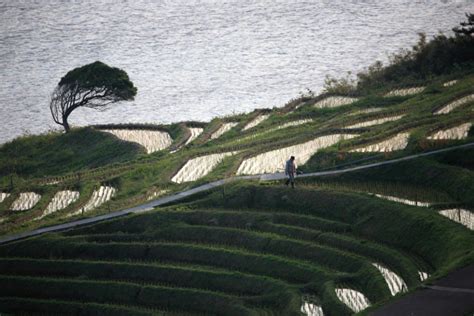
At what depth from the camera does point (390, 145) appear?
38.7m

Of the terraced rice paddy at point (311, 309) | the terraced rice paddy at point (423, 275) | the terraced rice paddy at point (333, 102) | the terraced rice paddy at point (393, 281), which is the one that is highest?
the terraced rice paddy at point (333, 102)

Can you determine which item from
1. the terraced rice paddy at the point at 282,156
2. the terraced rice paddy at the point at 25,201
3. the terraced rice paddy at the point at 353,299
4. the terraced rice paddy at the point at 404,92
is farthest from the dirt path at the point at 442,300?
the terraced rice paddy at the point at 404,92

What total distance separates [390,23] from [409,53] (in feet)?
63.1

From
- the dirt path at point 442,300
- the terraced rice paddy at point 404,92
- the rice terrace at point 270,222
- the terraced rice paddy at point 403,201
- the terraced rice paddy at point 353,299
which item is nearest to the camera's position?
the dirt path at point 442,300

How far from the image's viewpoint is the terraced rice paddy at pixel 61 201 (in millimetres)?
40094

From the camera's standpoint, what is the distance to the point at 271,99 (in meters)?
62.0

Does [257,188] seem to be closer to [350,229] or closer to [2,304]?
[350,229]

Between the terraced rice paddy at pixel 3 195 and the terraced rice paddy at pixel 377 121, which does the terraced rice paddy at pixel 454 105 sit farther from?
the terraced rice paddy at pixel 3 195

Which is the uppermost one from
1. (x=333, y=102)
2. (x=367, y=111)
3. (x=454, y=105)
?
(x=333, y=102)

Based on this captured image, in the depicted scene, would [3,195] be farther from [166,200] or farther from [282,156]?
[282,156]

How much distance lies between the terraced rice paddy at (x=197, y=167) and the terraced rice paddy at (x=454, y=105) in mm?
7685

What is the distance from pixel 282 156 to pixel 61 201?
7792 millimetres

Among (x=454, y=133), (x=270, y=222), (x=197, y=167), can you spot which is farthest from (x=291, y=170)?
(x=197, y=167)

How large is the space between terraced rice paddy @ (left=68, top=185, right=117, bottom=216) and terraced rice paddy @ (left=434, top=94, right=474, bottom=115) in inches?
469
